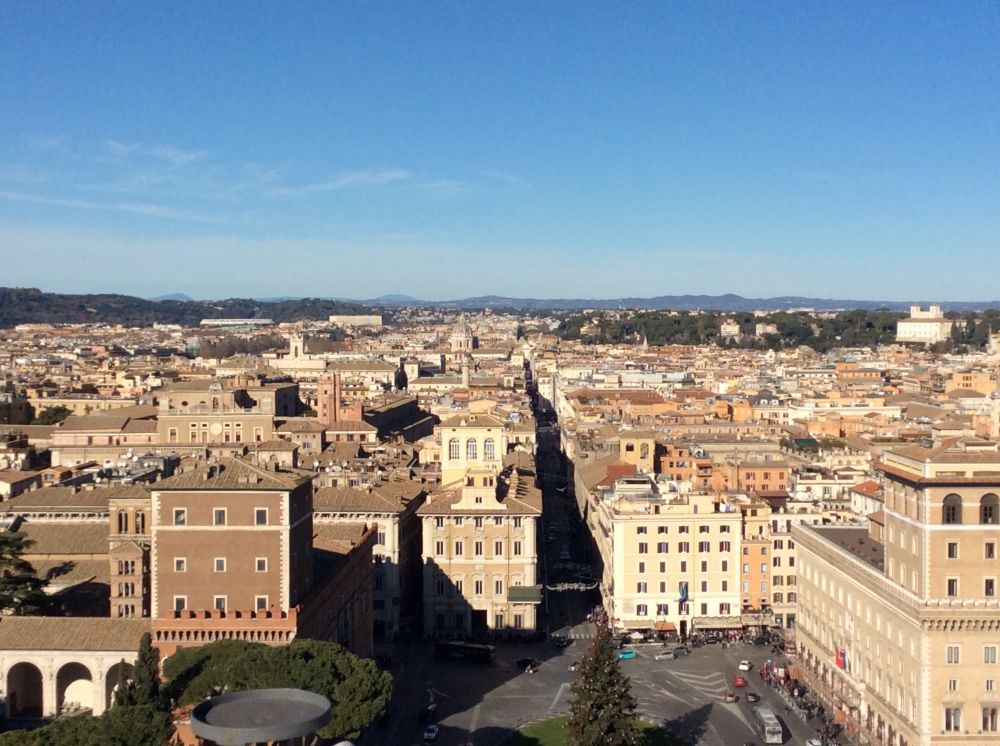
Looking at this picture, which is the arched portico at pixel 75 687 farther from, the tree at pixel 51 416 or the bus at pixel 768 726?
the tree at pixel 51 416

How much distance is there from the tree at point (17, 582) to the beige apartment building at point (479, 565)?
14513mm

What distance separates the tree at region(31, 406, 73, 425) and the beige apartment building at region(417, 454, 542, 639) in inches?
2151

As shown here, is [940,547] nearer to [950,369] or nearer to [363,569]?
[363,569]

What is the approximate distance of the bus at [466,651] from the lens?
42.3 m

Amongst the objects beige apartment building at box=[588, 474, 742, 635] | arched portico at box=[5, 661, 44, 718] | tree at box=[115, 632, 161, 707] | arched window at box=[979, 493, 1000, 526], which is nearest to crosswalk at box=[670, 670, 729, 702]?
beige apartment building at box=[588, 474, 742, 635]

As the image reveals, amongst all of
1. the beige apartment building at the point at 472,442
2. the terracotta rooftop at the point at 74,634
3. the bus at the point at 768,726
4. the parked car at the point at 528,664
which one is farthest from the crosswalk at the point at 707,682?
the terracotta rooftop at the point at 74,634

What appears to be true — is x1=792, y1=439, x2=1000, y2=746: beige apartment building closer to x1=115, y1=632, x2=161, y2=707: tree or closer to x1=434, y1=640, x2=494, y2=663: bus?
x1=434, y1=640, x2=494, y2=663: bus

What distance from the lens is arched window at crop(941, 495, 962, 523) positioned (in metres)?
33.0

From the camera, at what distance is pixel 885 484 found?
3681 centimetres

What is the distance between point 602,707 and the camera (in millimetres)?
31250

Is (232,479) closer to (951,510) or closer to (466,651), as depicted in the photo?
(466,651)

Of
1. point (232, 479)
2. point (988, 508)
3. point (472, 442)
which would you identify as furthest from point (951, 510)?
point (472, 442)

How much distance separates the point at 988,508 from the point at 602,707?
1171cm

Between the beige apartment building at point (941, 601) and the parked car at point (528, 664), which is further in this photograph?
the parked car at point (528, 664)
